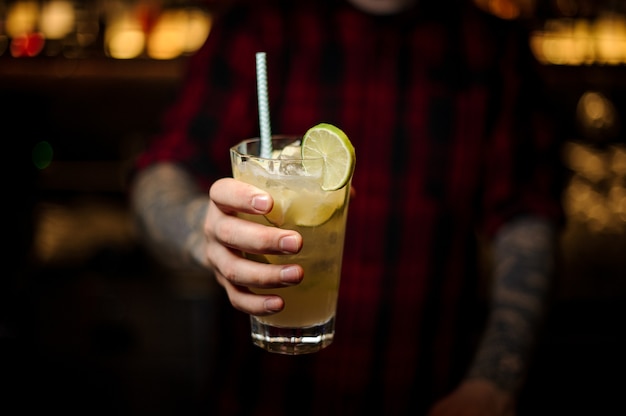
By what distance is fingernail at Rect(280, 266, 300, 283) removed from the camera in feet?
3.26

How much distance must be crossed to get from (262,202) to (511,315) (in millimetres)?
935

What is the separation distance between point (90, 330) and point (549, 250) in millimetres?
2272

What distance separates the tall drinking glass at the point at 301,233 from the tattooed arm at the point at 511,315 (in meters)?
0.47

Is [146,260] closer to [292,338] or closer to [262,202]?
[292,338]

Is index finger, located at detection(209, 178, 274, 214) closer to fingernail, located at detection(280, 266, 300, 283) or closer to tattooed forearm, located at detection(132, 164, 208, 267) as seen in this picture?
fingernail, located at detection(280, 266, 300, 283)

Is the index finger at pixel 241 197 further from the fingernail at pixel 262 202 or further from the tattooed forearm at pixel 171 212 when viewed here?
the tattooed forearm at pixel 171 212

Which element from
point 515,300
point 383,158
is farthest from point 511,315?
point 383,158

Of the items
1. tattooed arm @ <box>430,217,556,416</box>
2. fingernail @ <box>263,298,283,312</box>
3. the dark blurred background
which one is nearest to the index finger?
fingernail @ <box>263,298,283,312</box>

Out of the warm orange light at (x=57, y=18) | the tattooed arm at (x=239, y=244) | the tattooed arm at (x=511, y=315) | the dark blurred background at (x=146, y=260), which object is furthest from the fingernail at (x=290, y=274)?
the warm orange light at (x=57, y=18)

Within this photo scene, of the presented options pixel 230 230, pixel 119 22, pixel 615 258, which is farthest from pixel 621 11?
pixel 230 230

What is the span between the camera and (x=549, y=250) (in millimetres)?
1785

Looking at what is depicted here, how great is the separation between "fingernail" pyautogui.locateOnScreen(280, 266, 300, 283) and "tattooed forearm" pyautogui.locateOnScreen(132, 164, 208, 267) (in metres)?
0.38

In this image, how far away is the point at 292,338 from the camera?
110cm

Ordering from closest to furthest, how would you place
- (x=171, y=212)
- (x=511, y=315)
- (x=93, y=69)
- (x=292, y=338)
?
1. (x=292, y=338)
2. (x=171, y=212)
3. (x=511, y=315)
4. (x=93, y=69)
